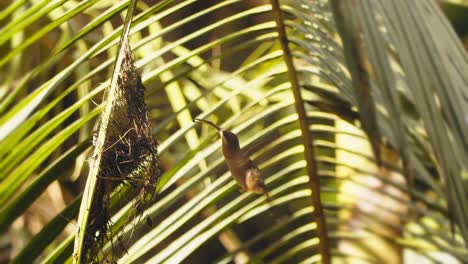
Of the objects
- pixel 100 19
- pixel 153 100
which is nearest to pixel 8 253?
pixel 153 100

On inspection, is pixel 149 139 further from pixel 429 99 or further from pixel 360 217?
pixel 360 217

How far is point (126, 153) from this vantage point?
25.3 inches

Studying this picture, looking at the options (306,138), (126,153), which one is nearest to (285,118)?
(306,138)

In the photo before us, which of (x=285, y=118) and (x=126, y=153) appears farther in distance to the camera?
(x=285, y=118)

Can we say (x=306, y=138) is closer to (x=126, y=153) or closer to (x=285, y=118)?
(x=285, y=118)

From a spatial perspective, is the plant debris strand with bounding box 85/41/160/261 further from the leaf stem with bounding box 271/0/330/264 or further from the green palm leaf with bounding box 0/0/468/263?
the leaf stem with bounding box 271/0/330/264

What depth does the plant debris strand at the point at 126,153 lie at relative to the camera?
0.60 meters

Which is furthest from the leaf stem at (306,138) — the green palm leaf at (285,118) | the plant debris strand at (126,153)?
the plant debris strand at (126,153)

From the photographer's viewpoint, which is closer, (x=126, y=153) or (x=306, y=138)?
(x=126, y=153)

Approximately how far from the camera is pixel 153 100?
1.46m

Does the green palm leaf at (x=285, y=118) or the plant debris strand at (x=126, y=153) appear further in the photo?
the plant debris strand at (x=126, y=153)

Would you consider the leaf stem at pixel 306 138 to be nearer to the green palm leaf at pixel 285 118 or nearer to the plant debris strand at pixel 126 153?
the green palm leaf at pixel 285 118

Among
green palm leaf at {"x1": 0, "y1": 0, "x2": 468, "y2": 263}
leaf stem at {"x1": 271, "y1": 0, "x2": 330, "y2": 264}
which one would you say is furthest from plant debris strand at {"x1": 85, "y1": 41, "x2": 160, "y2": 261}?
leaf stem at {"x1": 271, "y1": 0, "x2": 330, "y2": 264}

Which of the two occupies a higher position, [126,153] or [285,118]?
[285,118]
